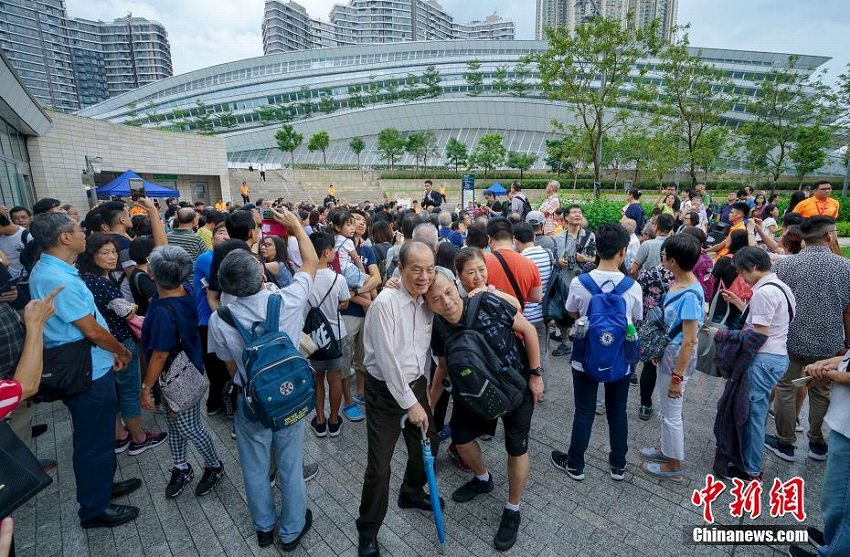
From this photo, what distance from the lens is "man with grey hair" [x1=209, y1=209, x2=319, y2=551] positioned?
234cm

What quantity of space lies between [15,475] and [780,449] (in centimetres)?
506

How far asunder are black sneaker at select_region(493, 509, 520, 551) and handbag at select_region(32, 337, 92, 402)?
2.85 metres

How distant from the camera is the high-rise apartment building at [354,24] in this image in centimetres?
10350

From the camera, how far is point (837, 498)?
2.18m

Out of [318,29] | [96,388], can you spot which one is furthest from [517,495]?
[318,29]

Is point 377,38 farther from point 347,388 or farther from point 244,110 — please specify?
point 347,388

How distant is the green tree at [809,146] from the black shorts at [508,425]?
29.2 metres

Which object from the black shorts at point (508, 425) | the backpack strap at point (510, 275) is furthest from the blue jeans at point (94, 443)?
the backpack strap at point (510, 275)

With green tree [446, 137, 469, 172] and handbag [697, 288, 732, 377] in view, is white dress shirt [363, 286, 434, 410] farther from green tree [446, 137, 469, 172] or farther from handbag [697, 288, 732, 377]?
green tree [446, 137, 469, 172]

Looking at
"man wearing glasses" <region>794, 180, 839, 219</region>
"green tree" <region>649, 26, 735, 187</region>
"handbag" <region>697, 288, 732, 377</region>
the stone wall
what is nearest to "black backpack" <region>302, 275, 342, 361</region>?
"handbag" <region>697, 288, 732, 377</region>

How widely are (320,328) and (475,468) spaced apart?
5.54ft

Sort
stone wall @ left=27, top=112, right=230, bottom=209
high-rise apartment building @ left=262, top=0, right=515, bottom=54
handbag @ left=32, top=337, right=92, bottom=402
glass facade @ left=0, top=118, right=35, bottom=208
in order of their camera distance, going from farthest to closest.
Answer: high-rise apartment building @ left=262, top=0, right=515, bottom=54 < stone wall @ left=27, top=112, right=230, bottom=209 < glass facade @ left=0, top=118, right=35, bottom=208 < handbag @ left=32, top=337, right=92, bottom=402

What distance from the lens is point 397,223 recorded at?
26.5 ft

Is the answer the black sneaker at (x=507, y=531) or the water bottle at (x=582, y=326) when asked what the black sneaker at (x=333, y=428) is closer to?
the black sneaker at (x=507, y=531)
